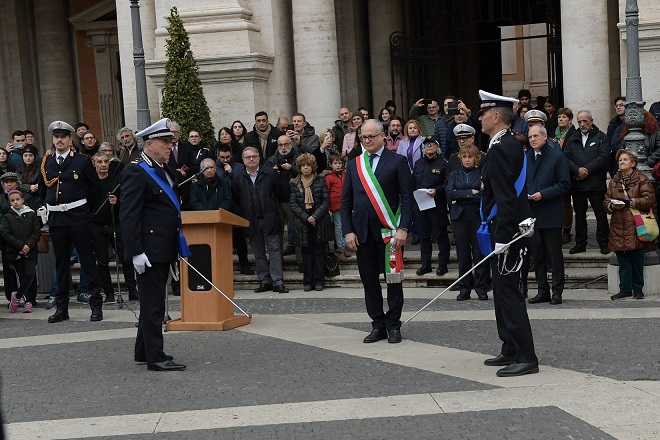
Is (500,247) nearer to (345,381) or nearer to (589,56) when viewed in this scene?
(345,381)

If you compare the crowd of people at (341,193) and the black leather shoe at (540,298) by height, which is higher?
the crowd of people at (341,193)

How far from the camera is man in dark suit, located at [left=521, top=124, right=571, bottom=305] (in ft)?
38.3

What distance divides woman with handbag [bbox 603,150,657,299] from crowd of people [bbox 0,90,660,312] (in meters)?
0.01

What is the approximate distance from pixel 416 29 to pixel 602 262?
368 inches

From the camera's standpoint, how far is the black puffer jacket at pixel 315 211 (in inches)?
532

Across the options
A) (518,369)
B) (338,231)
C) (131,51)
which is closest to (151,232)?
(518,369)

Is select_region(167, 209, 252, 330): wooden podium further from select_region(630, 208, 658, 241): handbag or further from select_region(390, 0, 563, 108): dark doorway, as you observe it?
select_region(390, 0, 563, 108): dark doorway

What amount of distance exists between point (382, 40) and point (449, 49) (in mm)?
3715

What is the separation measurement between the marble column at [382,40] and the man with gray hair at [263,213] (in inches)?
273

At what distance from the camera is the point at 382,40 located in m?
20.6

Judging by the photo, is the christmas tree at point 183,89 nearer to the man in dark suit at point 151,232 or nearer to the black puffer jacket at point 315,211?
the black puffer jacket at point 315,211

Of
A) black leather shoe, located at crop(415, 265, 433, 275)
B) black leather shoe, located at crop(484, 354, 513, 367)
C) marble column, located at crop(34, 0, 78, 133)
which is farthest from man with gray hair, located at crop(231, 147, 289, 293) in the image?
marble column, located at crop(34, 0, 78, 133)

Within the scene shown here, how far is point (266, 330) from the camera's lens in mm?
10641

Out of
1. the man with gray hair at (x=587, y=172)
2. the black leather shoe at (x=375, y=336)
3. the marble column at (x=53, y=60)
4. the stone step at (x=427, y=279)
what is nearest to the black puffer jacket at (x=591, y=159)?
the man with gray hair at (x=587, y=172)
